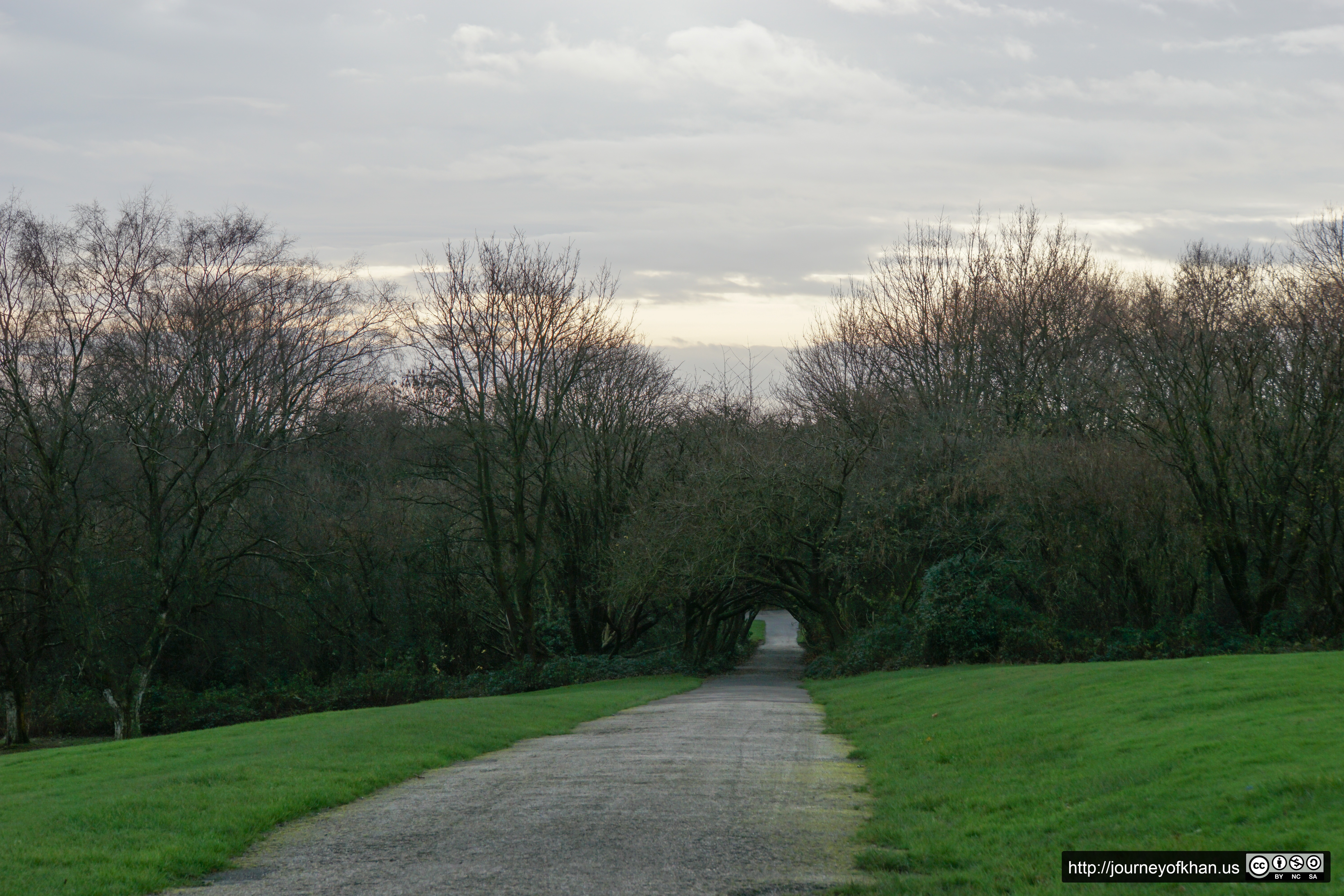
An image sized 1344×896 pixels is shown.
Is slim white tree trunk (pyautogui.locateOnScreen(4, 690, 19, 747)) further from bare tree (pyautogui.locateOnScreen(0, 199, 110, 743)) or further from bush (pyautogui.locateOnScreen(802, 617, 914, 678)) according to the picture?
bush (pyautogui.locateOnScreen(802, 617, 914, 678))

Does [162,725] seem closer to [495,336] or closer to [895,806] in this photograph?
[495,336]

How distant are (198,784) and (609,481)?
26.4 meters

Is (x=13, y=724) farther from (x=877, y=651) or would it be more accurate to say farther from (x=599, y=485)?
(x=877, y=651)

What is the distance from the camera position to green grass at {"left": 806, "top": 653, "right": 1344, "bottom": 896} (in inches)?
272

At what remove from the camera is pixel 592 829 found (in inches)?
345

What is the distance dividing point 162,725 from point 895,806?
30081 millimetres

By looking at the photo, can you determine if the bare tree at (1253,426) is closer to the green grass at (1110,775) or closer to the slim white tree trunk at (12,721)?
the green grass at (1110,775)

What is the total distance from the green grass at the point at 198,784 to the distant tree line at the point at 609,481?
40.8 ft

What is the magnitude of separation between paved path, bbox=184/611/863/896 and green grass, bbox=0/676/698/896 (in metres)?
0.45

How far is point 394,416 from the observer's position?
4209 cm

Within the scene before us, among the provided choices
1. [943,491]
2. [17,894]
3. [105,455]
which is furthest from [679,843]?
[105,455]

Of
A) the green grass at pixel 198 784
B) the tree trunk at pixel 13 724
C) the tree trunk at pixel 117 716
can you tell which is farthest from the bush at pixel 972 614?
the tree trunk at pixel 13 724

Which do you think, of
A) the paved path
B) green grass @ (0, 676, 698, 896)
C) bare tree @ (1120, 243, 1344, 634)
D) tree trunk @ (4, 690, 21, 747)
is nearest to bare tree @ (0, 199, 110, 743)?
tree trunk @ (4, 690, 21, 747)

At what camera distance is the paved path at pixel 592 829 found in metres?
7.21
